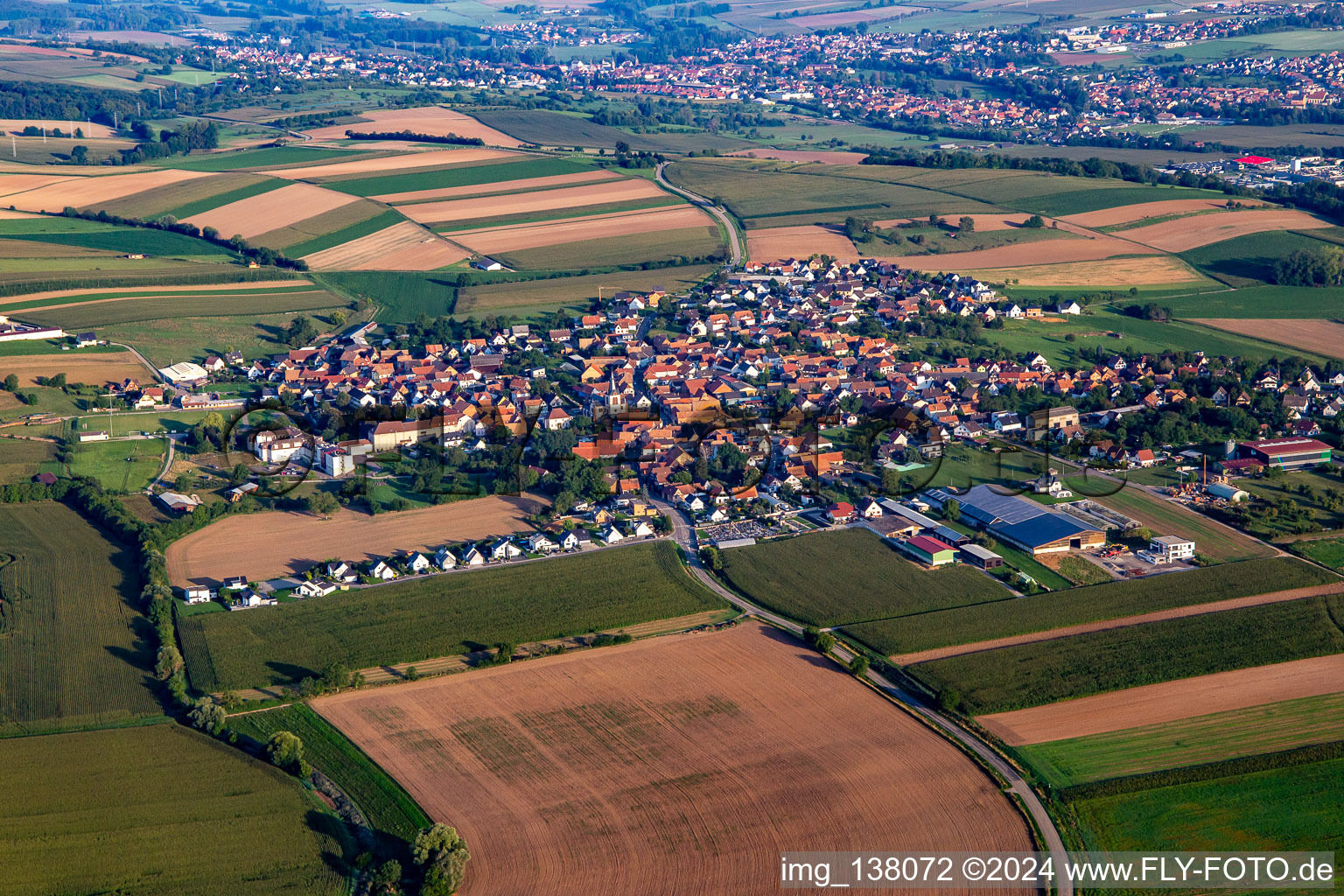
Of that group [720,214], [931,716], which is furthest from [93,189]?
[931,716]

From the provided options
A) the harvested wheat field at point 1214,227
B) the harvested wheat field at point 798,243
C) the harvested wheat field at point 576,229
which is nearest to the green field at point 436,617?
the harvested wheat field at point 798,243

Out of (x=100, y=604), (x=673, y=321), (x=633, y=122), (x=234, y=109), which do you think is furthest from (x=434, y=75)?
(x=100, y=604)

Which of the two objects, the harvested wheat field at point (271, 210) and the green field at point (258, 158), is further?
the green field at point (258, 158)

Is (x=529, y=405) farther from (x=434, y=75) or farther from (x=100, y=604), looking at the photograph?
(x=434, y=75)

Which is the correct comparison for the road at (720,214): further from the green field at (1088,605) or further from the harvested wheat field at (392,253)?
the green field at (1088,605)

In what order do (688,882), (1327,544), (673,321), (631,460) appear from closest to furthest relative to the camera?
1. (688,882)
2. (1327,544)
3. (631,460)
4. (673,321)

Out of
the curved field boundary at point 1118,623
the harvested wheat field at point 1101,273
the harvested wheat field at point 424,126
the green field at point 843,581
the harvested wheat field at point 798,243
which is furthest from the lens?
the harvested wheat field at point 424,126
